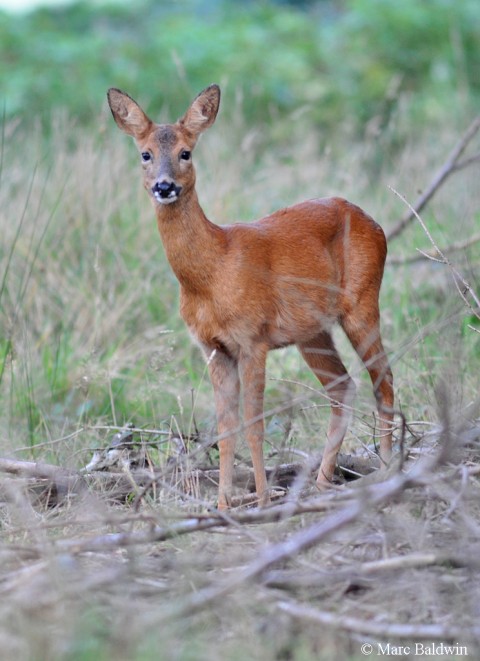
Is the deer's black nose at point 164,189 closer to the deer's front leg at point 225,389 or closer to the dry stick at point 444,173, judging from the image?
the deer's front leg at point 225,389

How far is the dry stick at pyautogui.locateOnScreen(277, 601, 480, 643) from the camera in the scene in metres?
3.30

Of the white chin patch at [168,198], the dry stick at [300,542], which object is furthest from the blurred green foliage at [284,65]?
the dry stick at [300,542]

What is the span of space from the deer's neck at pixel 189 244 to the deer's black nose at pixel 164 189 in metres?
0.15

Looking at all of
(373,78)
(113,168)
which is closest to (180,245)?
(113,168)

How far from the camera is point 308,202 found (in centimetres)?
575

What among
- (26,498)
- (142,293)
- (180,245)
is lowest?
(26,498)

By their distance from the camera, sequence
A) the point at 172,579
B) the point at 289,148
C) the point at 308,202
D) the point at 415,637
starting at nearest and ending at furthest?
1. the point at 415,637
2. the point at 172,579
3. the point at 308,202
4. the point at 289,148

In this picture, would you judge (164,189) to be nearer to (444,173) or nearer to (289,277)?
(289,277)

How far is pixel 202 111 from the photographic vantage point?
5.50 metres

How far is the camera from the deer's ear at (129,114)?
540cm

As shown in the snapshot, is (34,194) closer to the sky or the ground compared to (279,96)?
closer to the ground

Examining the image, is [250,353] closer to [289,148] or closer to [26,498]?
[26,498]

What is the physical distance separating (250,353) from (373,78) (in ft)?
29.9

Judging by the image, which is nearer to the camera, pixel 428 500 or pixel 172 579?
pixel 172 579
